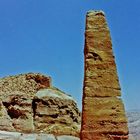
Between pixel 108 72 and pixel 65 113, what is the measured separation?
71.4 ft

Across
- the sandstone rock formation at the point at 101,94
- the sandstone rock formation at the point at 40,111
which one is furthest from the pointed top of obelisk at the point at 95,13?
the sandstone rock formation at the point at 40,111

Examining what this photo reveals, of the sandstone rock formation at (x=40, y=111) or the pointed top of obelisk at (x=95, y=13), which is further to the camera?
the sandstone rock formation at (x=40, y=111)

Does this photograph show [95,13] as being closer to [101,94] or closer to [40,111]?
[101,94]

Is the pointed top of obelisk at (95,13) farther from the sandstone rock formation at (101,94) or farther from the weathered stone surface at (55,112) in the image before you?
the weathered stone surface at (55,112)

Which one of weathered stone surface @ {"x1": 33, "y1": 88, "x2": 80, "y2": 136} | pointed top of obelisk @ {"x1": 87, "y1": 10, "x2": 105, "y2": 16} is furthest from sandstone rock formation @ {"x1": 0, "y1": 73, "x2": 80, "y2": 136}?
pointed top of obelisk @ {"x1": 87, "y1": 10, "x2": 105, "y2": 16}

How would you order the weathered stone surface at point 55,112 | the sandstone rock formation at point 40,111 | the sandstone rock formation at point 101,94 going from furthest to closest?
1. the weathered stone surface at point 55,112
2. the sandstone rock formation at point 40,111
3. the sandstone rock formation at point 101,94

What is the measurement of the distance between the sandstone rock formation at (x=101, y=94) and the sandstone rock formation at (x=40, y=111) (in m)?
17.5

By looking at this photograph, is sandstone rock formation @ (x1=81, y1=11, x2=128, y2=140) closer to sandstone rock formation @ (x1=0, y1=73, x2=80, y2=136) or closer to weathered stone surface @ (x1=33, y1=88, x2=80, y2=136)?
sandstone rock formation @ (x1=0, y1=73, x2=80, y2=136)

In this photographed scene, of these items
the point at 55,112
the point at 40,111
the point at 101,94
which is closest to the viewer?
the point at 101,94

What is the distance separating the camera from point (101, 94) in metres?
14.5

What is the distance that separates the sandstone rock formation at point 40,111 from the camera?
33.2 meters

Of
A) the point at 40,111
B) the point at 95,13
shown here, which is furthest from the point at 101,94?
the point at 40,111

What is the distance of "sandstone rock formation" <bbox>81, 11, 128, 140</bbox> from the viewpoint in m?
14.3

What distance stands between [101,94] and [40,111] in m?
21.5
